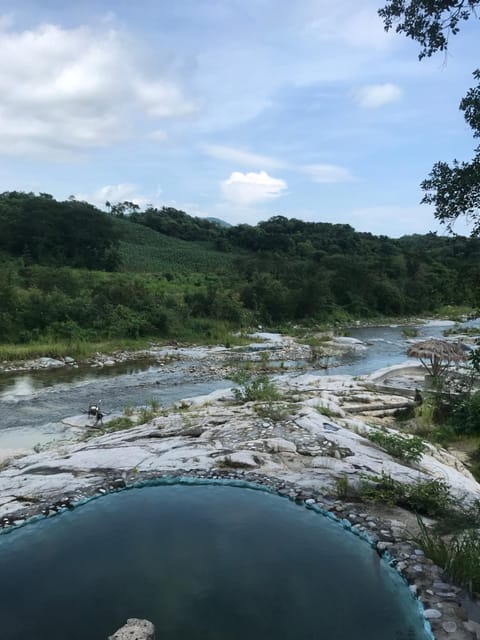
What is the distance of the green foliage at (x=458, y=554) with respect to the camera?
4.76 m

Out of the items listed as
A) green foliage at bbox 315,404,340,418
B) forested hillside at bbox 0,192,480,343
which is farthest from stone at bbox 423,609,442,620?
green foliage at bbox 315,404,340,418

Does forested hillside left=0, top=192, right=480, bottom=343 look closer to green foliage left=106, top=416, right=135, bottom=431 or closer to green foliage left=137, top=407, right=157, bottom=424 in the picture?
green foliage left=137, top=407, right=157, bottom=424

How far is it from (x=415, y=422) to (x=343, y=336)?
744 inches

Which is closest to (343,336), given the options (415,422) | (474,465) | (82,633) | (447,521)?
(415,422)

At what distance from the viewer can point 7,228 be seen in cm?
4119

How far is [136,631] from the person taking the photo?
398 cm

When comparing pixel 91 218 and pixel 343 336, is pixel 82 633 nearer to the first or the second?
pixel 343 336

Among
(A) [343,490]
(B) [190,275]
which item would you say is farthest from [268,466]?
(B) [190,275]

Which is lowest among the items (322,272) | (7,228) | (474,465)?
(474,465)

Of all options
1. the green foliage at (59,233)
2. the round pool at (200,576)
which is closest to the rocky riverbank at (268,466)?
the round pool at (200,576)

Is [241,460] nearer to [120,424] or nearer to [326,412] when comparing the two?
[326,412]

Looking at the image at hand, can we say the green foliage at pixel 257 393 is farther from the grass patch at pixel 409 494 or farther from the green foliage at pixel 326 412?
the grass patch at pixel 409 494

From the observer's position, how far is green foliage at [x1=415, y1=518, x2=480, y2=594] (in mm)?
4758

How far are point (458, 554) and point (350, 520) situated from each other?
57.7 inches
